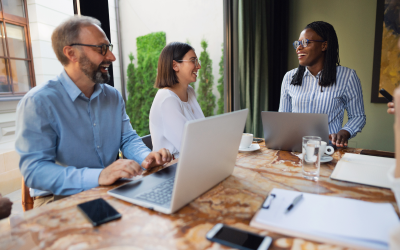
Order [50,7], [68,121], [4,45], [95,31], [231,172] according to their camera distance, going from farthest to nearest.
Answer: [50,7], [4,45], [95,31], [68,121], [231,172]

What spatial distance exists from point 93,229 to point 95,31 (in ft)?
3.35

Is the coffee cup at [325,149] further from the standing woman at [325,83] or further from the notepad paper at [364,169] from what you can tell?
the standing woman at [325,83]

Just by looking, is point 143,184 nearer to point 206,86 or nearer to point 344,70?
point 344,70

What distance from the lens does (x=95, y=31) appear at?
1256mm

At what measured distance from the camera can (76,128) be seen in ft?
3.85

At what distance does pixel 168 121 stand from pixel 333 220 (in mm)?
1055

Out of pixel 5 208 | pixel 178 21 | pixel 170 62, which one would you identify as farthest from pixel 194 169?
pixel 178 21

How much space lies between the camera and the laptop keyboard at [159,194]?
72 centimetres

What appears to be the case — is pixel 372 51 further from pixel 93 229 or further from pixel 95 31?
pixel 93 229

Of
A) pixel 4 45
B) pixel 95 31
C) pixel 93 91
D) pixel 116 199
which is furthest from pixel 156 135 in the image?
pixel 4 45

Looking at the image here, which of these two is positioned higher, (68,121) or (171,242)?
(68,121)

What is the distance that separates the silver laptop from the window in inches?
66.9

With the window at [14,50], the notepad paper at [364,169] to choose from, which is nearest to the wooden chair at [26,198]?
the window at [14,50]

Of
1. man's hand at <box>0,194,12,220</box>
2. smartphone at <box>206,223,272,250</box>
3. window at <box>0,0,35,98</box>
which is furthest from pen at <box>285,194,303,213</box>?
window at <box>0,0,35,98</box>
